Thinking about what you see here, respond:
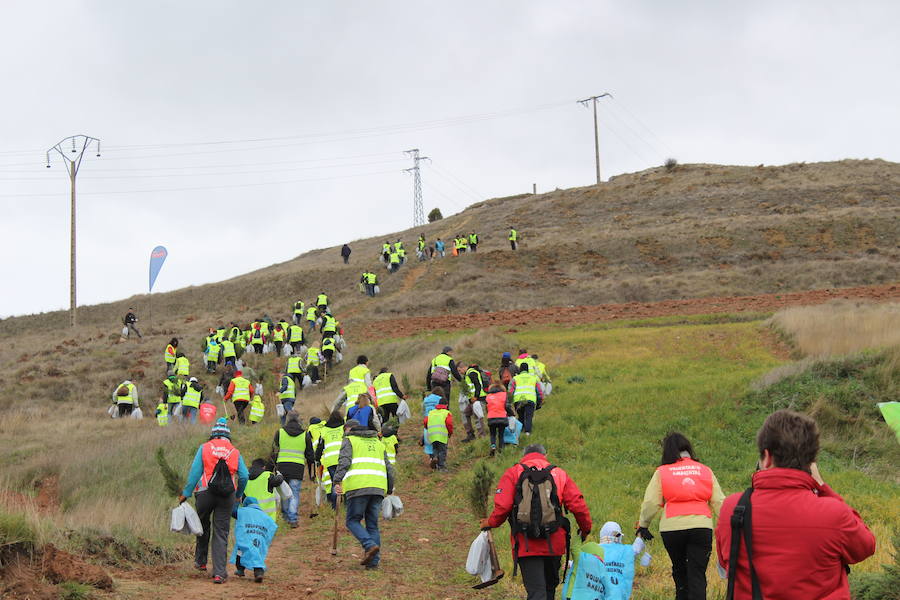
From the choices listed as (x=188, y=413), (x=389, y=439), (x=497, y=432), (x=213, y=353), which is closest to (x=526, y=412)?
(x=497, y=432)

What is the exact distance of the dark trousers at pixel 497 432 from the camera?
15.5m

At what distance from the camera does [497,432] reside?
15.7 m

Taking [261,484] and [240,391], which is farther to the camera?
[240,391]

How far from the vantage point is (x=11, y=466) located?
62.4 ft

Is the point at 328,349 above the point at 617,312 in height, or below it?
below

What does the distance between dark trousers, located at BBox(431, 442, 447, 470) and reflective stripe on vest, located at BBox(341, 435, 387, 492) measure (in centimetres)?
577

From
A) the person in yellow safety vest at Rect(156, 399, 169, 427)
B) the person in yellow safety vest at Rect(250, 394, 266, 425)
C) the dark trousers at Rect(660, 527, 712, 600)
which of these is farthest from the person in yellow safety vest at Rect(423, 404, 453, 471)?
the person in yellow safety vest at Rect(156, 399, 169, 427)

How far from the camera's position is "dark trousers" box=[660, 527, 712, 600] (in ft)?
22.6

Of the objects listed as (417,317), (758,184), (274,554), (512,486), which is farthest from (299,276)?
(512,486)

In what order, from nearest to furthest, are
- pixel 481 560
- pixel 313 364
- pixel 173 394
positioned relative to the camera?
pixel 481 560 → pixel 173 394 → pixel 313 364

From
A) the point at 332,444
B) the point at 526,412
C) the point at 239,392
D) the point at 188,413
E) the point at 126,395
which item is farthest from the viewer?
the point at 126,395

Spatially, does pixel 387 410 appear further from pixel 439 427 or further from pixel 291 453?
pixel 291 453

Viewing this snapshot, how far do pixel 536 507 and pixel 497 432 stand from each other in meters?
9.25

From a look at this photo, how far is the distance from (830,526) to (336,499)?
7659 millimetres
